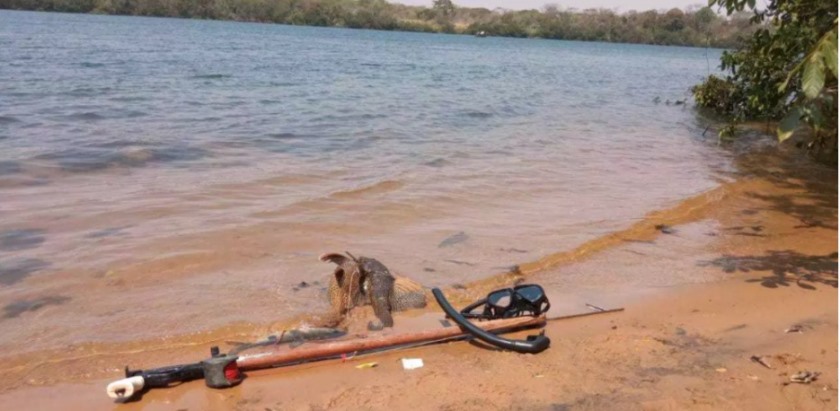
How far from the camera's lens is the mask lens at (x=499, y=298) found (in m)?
4.84

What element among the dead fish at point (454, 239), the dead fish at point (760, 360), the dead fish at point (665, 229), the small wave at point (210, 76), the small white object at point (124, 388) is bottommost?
the dead fish at point (454, 239)

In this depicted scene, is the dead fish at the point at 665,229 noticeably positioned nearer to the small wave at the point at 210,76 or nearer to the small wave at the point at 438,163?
the small wave at the point at 438,163

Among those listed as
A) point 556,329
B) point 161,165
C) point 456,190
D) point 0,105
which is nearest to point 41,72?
point 0,105

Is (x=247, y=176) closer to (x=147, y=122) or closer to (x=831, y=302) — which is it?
(x=147, y=122)

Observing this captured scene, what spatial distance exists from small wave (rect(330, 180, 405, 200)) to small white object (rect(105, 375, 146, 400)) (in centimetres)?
510

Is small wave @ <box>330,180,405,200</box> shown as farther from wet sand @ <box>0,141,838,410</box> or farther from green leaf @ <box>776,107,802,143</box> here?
green leaf @ <box>776,107,802,143</box>

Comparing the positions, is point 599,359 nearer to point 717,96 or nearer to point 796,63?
point 796,63

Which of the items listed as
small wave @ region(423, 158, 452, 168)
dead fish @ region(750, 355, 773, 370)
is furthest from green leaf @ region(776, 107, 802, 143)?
small wave @ region(423, 158, 452, 168)

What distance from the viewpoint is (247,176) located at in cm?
973

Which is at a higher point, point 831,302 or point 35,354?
point 831,302

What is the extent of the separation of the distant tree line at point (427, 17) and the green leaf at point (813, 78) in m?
76.6

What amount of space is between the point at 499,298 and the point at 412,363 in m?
0.88

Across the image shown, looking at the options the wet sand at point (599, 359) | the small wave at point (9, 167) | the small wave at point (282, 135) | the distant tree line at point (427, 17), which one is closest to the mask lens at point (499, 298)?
the wet sand at point (599, 359)

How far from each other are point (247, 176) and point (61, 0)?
69525 mm
